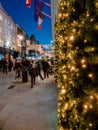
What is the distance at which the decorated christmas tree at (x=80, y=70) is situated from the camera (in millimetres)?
3703

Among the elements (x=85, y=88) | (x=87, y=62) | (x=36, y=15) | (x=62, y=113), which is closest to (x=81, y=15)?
(x=87, y=62)

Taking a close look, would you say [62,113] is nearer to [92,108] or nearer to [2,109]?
[92,108]

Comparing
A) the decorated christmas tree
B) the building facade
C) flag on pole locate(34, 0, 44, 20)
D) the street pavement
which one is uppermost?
the building facade

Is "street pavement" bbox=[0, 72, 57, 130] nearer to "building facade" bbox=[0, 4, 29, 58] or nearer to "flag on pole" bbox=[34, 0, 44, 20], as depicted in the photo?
"flag on pole" bbox=[34, 0, 44, 20]

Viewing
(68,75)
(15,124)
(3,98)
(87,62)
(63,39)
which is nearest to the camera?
(87,62)

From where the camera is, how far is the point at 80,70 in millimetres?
4078

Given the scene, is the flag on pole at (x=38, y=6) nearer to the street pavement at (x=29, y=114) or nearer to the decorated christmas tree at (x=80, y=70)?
the street pavement at (x=29, y=114)

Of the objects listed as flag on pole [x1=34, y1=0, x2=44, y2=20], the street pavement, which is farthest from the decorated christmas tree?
flag on pole [x1=34, y1=0, x2=44, y2=20]

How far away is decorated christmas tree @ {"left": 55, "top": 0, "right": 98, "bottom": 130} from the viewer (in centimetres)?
370

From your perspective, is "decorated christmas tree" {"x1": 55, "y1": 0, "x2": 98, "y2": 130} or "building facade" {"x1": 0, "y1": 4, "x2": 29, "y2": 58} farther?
"building facade" {"x1": 0, "y1": 4, "x2": 29, "y2": 58}

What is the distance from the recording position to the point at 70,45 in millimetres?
4457

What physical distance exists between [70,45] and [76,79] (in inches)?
22.0

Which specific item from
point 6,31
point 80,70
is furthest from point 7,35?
point 80,70

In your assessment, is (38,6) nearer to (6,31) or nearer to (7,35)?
(6,31)
